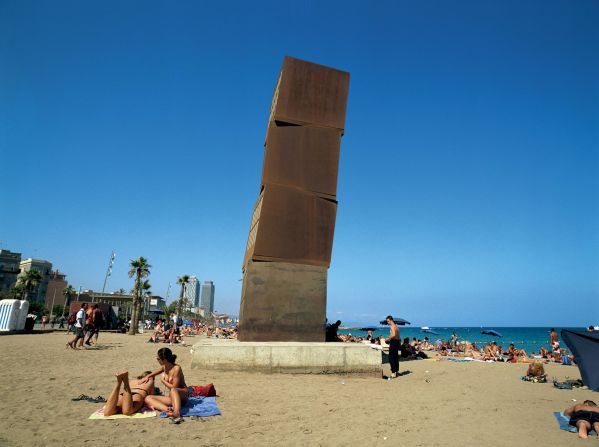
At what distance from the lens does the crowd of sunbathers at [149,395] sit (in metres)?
5.58

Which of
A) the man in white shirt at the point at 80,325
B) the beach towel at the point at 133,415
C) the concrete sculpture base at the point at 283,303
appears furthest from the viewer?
the man in white shirt at the point at 80,325

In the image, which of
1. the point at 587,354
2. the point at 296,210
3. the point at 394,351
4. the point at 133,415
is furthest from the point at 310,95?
the point at 587,354

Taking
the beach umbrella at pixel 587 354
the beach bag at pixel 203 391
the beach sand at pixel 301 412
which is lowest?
the beach sand at pixel 301 412

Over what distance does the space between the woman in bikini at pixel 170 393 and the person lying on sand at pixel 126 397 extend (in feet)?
0.39

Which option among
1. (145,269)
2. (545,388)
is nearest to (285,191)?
(545,388)

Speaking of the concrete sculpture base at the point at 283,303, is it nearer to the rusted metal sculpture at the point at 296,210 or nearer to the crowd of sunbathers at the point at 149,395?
the rusted metal sculpture at the point at 296,210

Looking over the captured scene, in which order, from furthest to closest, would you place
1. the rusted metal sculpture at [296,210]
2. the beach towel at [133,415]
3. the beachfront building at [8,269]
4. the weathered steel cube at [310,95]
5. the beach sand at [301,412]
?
1. the beachfront building at [8,269]
2. the weathered steel cube at [310,95]
3. the rusted metal sculpture at [296,210]
4. the beach towel at [133,415]
5. the beach sand at [301,412]

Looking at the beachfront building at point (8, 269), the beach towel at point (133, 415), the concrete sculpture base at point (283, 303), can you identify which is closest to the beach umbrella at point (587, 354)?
the concrete sculpture base at point (283, 303)

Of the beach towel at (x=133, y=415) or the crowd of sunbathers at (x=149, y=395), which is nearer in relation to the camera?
the beach towel at (x=133, y=415)

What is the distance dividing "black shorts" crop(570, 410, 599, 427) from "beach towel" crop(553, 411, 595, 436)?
11 cm

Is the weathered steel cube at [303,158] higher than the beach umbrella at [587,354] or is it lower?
higher

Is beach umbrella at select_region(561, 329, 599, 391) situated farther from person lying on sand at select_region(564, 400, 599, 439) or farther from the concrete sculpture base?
the concrete sculpture base

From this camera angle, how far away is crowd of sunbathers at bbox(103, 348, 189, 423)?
A: 5582 millimetres

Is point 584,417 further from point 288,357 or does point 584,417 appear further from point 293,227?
point 293,227
